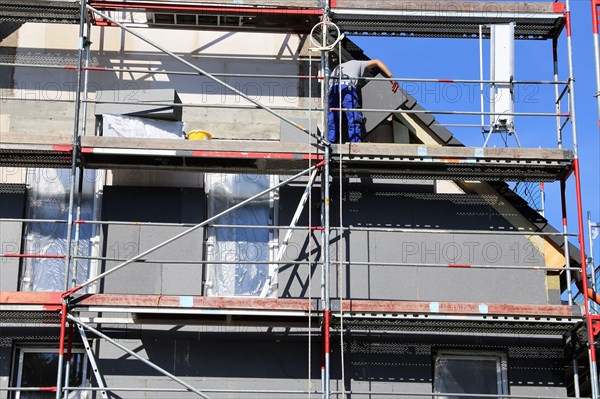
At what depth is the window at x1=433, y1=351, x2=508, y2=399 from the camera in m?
16.2

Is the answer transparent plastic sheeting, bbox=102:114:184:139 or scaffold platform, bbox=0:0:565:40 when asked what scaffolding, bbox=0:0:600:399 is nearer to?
scaffold platform, bbox=0:0:565:40

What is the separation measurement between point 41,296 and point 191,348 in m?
1.86

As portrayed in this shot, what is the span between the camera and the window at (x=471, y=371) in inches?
638

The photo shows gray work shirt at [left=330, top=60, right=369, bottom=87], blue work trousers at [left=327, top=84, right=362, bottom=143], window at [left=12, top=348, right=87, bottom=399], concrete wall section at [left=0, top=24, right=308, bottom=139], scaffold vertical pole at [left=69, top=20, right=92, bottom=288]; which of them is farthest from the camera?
concrete wall section at [left=0, top=24, right=308, bottom=139]

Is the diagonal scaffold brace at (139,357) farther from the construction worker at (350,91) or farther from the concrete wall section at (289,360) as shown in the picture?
the construction worker at (350,91)

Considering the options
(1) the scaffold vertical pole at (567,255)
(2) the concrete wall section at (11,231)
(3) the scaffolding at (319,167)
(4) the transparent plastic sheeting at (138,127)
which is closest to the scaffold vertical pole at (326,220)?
(3) the scaffolding at (319,167)

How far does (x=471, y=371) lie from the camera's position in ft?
53.6

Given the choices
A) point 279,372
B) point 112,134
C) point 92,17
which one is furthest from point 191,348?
point 92,17

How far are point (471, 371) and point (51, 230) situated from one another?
5.34 meters

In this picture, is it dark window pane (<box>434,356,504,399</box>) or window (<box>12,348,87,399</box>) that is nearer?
window (<box>12,348,87,399</box>)

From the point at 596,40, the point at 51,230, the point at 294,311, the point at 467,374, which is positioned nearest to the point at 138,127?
the point at 51,230

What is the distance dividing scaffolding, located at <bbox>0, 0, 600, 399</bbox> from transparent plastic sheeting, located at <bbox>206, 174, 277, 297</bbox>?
0.35m

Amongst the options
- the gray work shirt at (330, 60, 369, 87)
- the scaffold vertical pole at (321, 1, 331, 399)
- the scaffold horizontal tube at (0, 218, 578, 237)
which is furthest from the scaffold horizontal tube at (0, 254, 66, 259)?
the gray work shirt at (330, 60, 369, 87)

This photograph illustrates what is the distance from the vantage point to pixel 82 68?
16359mm
